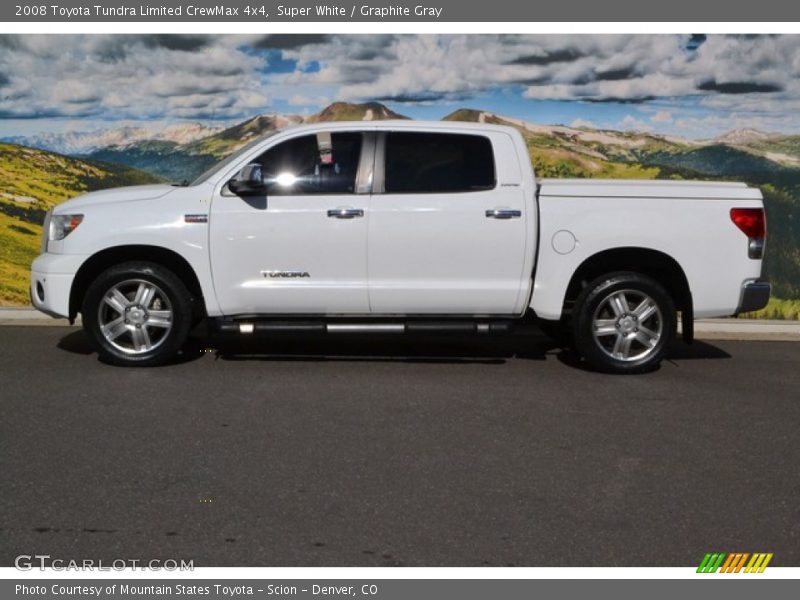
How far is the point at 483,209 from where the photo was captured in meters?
7.86

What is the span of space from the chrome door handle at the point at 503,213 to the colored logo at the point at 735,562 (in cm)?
384

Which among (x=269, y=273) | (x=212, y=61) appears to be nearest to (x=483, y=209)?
(x=269, y=273)

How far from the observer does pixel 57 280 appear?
25.9ft

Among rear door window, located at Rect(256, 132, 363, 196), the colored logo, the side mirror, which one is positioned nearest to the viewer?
the colored logo

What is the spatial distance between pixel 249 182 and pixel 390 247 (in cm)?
118

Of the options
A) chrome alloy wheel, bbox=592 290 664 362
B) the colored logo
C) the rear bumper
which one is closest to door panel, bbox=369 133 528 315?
chrome alloy wheel, bbox=592 290 664 362

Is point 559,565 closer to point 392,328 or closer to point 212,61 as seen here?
point 392,328

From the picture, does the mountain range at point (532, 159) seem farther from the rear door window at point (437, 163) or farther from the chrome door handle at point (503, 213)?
the chrome door handle at point (503, 213)

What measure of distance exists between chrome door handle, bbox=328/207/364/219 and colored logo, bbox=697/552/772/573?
418cm

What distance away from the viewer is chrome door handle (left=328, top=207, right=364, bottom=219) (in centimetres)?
783

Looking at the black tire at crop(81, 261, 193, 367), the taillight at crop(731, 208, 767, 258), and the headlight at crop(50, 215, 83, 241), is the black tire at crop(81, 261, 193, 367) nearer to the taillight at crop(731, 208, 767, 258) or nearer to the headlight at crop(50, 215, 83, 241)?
the headlight at crop(50, 215, 83, 241)

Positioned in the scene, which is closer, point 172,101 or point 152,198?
Result: point 152,198

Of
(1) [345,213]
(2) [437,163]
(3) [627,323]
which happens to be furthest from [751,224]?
(1) [345,213]

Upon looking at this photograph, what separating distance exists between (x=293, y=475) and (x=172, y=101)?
24.8 feet
